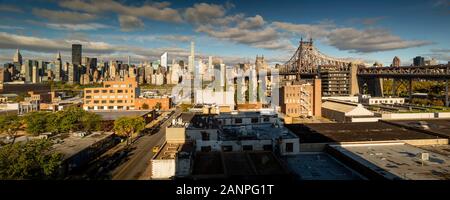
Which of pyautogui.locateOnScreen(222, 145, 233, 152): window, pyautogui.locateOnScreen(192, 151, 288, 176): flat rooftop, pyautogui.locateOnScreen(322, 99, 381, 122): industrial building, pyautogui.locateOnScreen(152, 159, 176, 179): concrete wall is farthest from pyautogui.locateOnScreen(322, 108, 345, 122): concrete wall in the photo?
pyautogui.locateOnScreen(152, 159, 176, 179): concrete wall

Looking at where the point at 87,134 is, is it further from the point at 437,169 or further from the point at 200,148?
the point at 437,169

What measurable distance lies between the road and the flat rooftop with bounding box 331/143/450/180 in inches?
269

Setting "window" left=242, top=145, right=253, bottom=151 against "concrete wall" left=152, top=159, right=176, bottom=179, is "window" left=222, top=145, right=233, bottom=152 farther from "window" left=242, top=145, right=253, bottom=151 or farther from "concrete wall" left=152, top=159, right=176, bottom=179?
"concrete wall" left=152, top=159, right=176, bottom=179

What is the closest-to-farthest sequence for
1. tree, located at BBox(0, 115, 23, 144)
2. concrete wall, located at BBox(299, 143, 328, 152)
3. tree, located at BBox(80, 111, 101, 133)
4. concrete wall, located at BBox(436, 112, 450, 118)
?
concrete wall, located at BBox(299, 143, 328, 152) → tree, located at BBox(0, 115, 23, 144) → tree, located at BBox(80, 111, 101, 133) → concrete wall, located at BBox(436, 112, 450, 118)

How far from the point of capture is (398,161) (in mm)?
9406

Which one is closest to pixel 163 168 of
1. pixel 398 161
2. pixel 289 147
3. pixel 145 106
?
pixel 289 147

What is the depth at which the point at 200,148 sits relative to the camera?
37.7 ft

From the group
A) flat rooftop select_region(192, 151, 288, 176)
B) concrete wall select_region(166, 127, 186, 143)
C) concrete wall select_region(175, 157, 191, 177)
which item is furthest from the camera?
concrete wall select_region(166, 127, 186, 143)

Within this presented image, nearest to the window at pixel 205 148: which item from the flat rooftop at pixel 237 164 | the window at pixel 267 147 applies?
the flat rooftop at pixel 237 164

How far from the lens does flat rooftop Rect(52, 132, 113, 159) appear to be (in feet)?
39.5

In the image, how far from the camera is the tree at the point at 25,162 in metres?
6.72
